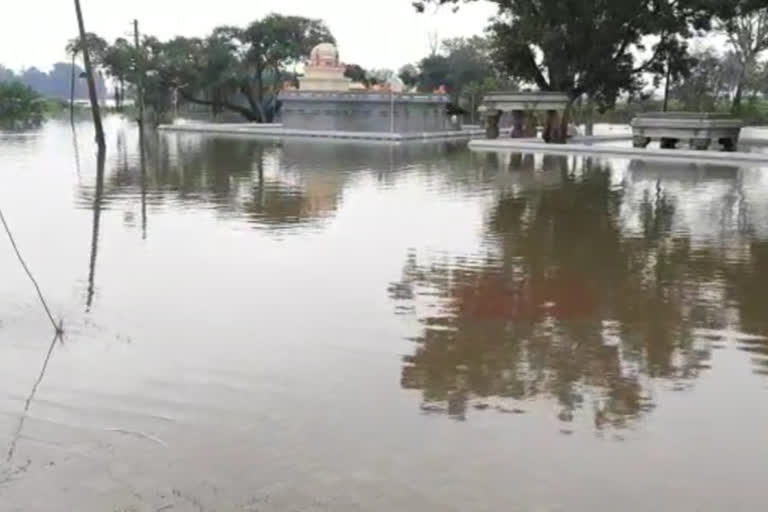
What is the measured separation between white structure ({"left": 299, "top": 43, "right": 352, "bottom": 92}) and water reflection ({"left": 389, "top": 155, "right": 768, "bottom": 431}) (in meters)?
29.3

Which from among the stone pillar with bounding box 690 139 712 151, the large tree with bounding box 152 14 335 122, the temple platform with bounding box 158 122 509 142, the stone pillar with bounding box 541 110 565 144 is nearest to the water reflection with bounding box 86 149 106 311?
the temple platform with bounding box 158 122 509 142

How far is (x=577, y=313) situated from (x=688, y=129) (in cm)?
2398

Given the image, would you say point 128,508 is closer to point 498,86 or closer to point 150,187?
point 150,187

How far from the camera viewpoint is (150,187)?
18.6 m

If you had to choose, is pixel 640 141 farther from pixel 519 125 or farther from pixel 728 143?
pixel 519 125

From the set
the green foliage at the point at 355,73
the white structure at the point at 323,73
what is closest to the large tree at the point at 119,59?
the green foliage at the point at 355,73

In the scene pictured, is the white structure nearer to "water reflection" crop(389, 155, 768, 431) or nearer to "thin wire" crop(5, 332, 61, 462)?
"water reflection" crop(389, 155, 768, 431)

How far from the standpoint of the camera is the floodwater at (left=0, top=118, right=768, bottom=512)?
452 cm

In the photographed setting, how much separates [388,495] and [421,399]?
1.44 m

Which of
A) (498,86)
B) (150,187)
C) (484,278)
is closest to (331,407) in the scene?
(484,278)

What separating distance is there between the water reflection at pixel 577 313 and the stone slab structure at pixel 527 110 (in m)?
19.7

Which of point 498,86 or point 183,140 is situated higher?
point 498,86

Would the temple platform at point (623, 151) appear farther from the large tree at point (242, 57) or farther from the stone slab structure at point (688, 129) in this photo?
the large tree at point (242, 57)

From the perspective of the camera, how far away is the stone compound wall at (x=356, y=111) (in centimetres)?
4056
